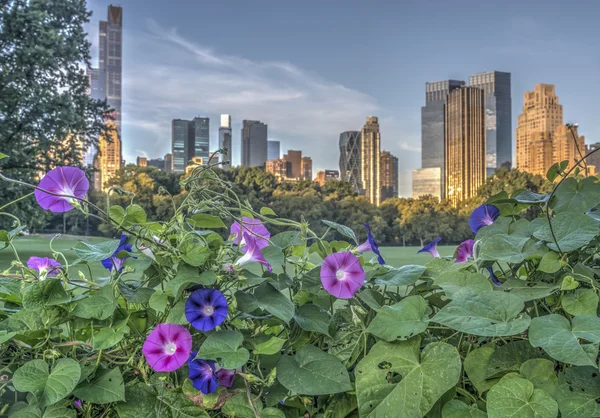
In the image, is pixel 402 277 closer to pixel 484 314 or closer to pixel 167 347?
pixel 484 314

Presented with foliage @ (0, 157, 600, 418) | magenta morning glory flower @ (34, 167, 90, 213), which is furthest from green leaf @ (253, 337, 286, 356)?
magenta morning glory flower @ (34, 167, 90, 213)

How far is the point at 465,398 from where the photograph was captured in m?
0.63

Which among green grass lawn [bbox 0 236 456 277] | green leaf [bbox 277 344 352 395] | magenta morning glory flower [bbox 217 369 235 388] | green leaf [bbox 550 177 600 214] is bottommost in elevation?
green grass lawn [bbox 0 236 456 277]

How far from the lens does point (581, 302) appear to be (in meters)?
0.61

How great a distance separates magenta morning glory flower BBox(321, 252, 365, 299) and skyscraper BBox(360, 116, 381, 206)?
57703 mm

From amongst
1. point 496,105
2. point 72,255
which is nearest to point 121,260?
point 72,255

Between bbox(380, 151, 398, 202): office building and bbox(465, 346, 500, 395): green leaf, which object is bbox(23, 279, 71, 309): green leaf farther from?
bbox(380, 151, 398, 202): office building

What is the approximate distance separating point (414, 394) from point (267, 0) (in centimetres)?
3081

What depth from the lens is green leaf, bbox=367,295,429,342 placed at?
576mm

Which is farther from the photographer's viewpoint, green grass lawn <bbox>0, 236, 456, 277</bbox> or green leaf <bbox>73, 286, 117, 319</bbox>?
green grass lawn <bbox>0, 236, 456, 277</bbox>

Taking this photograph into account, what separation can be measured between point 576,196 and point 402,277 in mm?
316

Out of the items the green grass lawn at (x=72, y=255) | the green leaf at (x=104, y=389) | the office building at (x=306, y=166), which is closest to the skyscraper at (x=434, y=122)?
the office building at (x=306, y=166)

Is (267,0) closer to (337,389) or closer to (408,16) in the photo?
(408,16)

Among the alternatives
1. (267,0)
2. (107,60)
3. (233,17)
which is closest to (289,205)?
(267,0)
